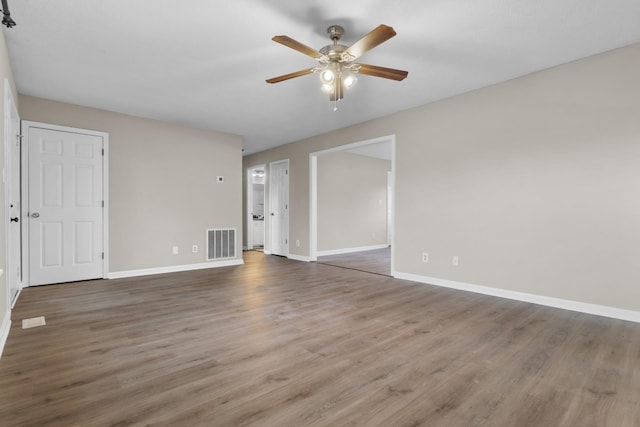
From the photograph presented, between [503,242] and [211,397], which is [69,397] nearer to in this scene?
[211,397]

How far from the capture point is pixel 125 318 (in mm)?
2924

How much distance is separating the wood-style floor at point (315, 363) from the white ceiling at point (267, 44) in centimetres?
254

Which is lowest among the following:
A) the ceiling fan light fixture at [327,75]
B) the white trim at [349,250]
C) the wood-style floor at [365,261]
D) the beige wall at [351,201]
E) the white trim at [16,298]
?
the wood-style floor at [365,261]

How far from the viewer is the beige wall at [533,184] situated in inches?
115

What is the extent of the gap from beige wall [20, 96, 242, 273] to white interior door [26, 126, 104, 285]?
0.17 m

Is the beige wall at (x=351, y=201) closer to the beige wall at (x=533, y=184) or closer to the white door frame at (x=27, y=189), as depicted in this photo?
the beige wall at (x=533, y=184)

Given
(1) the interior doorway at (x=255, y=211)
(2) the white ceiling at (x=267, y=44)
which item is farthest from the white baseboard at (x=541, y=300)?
(1) the interior doorway at (x=255, y=211)

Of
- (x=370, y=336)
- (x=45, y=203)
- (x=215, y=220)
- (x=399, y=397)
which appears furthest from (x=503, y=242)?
(x=45, y=203)

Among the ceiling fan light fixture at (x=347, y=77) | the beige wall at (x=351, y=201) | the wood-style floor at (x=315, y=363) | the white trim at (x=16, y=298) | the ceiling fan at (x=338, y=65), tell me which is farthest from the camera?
the beige wall at (x=351, y=201)

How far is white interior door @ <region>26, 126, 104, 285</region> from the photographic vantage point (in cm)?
409

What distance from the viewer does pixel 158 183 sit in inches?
200

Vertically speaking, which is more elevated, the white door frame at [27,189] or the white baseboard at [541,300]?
the white door frame at [27,189]

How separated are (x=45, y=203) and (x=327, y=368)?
447cm

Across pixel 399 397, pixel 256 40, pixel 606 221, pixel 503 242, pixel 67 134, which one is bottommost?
pixel 399 397
